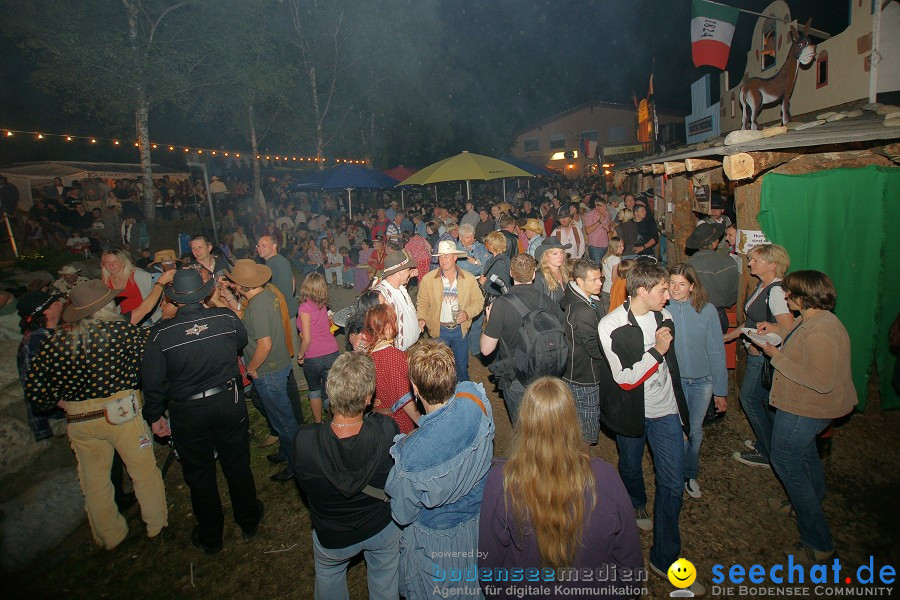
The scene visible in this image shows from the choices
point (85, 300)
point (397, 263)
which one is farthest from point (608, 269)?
point (85, 300)

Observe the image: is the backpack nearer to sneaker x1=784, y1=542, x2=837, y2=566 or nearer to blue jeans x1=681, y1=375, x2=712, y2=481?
blue jeans x1=681, y1=375, x2=712, y2=481

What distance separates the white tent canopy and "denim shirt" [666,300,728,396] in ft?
58.0

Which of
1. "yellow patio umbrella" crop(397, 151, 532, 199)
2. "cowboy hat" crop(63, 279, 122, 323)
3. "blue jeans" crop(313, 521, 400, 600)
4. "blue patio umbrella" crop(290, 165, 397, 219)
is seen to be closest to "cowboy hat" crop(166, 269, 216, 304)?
"cowboy hat" crop(63, 279, 122, 323)

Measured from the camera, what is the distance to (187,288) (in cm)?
349

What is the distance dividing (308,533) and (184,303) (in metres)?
2.26

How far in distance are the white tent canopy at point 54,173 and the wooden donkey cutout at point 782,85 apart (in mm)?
19254

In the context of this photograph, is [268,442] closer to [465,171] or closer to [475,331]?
Result: [475,331]

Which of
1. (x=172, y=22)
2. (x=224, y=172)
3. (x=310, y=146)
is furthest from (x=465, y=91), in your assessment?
(x=172, y=22)

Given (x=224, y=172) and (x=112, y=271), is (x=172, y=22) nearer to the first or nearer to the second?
(x=224, y=172)

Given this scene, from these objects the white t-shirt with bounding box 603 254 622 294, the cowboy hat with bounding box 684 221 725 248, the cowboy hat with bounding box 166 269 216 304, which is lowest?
the white t-shirt with bounding box 603 254 622 294

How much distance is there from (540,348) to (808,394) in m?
1.83

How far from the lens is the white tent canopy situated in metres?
13.6

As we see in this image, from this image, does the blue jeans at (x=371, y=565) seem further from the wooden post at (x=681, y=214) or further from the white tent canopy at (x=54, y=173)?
the white tent canopy at (x=54, y=173)

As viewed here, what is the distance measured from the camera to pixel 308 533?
3.91 meters
